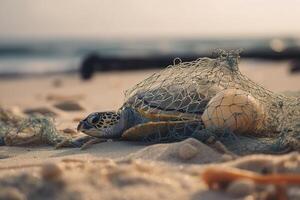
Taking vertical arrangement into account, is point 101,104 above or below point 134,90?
below

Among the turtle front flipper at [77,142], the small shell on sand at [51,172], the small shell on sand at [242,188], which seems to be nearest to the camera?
the small shell on sand at [242,188]

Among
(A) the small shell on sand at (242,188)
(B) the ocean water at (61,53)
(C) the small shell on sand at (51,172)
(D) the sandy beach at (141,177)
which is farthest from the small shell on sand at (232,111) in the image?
(B) the ocean water at (61,53)

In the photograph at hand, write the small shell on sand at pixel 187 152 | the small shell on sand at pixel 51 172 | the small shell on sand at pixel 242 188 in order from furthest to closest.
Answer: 1. the small shell on sand at pixel 187 152
2. the small shell on sand at pixel 51 172
3. the small shell on sand at pixel 242 188

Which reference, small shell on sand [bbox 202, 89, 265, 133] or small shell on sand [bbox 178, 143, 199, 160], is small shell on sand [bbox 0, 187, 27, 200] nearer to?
small shell on sand [bbox 178, 143, 199, 160]

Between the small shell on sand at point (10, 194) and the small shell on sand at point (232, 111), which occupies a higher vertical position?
the small shell on sand at point (232, 111)

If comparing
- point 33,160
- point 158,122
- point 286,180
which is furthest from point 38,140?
point 286,180

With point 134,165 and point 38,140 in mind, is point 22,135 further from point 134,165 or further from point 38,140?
point 134,165

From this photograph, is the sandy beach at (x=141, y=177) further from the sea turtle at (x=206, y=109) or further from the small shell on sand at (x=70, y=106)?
the small shell on sand at (x=70, y=106)
